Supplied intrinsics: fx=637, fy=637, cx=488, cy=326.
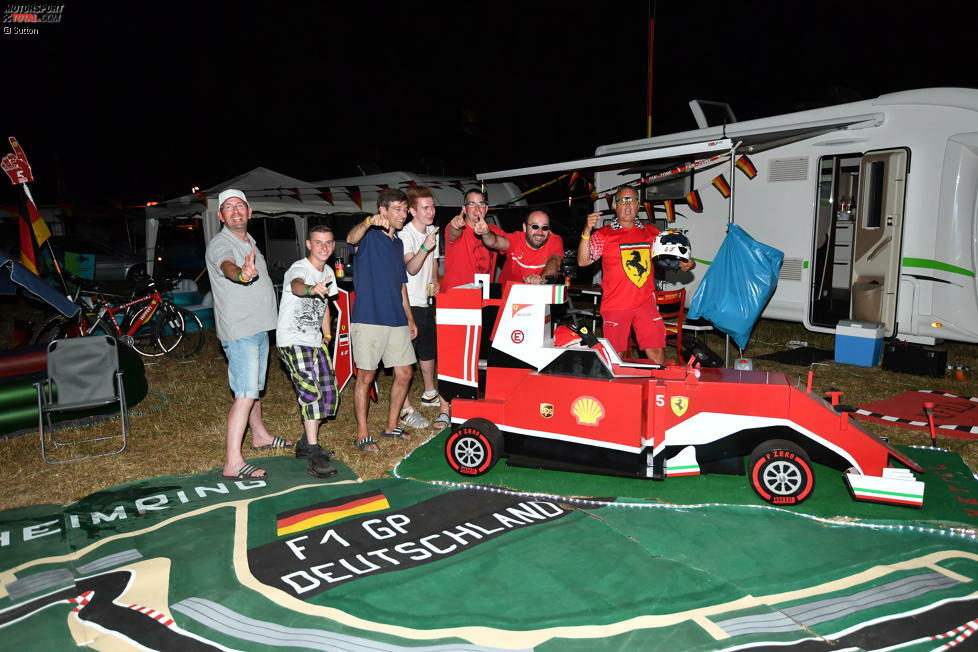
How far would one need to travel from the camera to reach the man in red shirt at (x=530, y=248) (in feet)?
18.0

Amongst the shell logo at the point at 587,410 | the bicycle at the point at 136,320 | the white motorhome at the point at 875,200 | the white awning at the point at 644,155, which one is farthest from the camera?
the bicycle at the point at 136,320

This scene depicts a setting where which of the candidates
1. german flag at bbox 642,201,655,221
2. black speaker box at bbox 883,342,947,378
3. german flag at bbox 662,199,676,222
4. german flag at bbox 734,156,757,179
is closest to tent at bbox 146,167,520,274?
german flag at bbox 642,201,655,221

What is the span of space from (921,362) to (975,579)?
5173 millimetres

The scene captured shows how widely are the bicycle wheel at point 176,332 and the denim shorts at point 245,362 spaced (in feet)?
17.7

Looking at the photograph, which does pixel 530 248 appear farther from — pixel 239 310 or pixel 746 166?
pixel 746 166

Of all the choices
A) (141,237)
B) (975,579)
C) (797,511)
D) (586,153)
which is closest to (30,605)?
(797,511)

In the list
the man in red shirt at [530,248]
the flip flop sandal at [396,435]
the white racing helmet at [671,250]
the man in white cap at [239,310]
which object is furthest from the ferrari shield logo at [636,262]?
the man in white cap at [239,310]

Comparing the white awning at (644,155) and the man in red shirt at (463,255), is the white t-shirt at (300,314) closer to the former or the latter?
the man in red shirt at (463,255)

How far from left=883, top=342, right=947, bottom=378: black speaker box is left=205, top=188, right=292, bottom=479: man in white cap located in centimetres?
726

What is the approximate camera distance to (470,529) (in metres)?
3.95

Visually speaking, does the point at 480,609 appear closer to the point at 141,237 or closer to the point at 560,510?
the point at 560,510

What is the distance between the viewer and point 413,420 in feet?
19.7

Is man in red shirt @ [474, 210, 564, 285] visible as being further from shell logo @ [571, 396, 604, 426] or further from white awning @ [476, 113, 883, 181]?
white awning @ [476, 113, 883, 181]

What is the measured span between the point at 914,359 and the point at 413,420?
6.12 m
